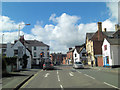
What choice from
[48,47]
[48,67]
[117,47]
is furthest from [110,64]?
[48,47]

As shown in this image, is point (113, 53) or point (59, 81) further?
point (113, 53)

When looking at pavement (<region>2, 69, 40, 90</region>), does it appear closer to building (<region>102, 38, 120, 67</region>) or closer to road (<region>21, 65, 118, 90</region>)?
road (<region>21, 65, 118, 90</region>)

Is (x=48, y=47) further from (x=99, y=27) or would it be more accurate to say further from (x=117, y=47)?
(x=117, y=47)

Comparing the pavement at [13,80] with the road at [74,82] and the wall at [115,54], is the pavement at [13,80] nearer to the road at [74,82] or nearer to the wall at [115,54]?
the road at [74,82]

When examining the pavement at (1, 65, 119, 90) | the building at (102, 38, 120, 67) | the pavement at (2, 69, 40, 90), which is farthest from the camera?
the building at (102, 38, 120, 67)

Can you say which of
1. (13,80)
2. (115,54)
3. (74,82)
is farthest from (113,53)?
(13,80)

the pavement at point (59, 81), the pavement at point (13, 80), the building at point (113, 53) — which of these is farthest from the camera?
the building at point (113, 53)

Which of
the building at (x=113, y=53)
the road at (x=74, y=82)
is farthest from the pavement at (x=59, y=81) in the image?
the building at (x=113, y=53)

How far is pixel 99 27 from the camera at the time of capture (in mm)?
49812

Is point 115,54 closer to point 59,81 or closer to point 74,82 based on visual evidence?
point 59,81

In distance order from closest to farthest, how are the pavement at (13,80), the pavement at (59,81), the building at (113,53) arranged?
the pavement at (13,80) → the pavement at (59,81) → the building at (113,53)

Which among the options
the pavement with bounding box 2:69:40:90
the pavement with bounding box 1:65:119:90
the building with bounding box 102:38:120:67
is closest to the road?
the pavement with bounding box 1:65:119:90

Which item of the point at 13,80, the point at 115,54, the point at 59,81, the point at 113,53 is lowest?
the point at 59,81

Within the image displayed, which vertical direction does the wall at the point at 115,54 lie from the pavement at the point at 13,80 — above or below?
above
